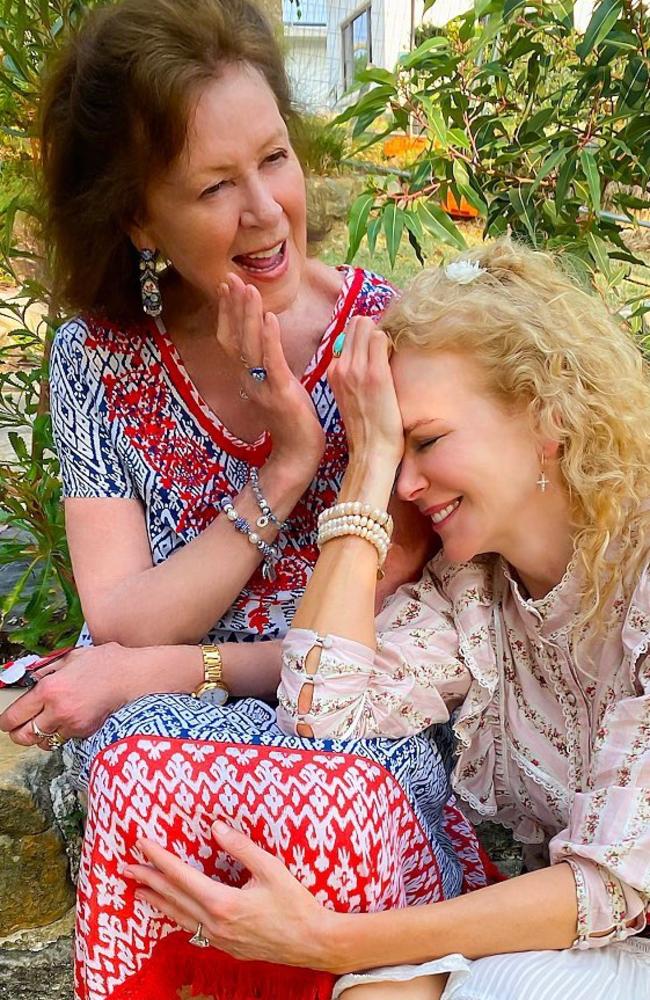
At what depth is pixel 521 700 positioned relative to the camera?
5.54 feet

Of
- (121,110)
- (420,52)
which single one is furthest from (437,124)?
(121,110)

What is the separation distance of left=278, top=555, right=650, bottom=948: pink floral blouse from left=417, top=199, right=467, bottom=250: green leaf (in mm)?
646

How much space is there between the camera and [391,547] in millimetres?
1771

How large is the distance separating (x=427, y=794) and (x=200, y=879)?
44 centimetres

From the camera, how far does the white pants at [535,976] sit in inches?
53.4

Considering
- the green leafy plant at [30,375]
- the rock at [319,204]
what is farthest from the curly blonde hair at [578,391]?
the green leafy plant at [30,375]

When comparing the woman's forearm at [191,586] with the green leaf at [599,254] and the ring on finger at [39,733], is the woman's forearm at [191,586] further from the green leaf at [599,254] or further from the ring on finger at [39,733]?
the green leaf at [599,254]

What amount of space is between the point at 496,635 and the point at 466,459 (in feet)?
1.04

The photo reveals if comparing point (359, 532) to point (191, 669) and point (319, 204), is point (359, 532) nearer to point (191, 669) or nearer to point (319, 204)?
point (191, 669)

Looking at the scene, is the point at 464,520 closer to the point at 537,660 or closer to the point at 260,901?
the point at 537,660

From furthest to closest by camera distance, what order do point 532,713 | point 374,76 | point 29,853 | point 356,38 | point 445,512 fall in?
point 356,38, point 29,853, point 374,76, point 532,713, point 445,512

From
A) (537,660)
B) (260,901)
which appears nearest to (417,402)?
(537,660)

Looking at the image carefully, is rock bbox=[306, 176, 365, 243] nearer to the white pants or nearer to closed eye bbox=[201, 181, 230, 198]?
closed eye bbox=[201, 181, 230, 198]

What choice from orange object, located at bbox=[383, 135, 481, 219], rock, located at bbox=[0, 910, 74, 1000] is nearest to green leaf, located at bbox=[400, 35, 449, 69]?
orange object, located at bbox=[383, 135, 481, 219]
